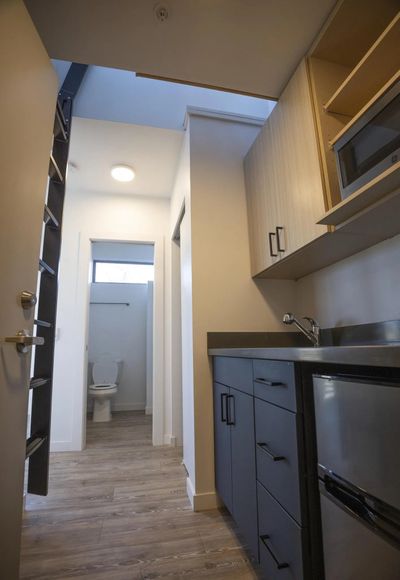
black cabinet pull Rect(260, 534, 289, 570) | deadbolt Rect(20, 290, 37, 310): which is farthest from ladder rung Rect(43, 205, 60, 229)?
black cabinet pull Rect(260, 534, 289, 570)

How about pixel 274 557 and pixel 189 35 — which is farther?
pixel 189 35

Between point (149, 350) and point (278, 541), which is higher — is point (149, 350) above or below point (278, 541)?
above

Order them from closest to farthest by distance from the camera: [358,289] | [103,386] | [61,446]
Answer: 1. [358,289]
2. [61,446]
3. [103,386]

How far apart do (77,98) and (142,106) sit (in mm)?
515

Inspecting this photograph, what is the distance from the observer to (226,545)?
4.56 ft

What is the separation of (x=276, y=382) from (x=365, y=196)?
71 cm

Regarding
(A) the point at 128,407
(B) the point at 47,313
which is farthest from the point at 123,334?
(B) the point at 47,313

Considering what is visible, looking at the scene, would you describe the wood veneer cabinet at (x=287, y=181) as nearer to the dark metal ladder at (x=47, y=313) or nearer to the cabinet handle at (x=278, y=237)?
the cabinet handle at (x=278, y=237)

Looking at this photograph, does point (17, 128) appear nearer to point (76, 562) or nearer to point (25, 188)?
point (25, 188)

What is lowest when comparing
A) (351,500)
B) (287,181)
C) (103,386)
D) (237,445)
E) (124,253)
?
(103,386)

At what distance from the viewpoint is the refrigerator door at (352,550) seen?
59 cm

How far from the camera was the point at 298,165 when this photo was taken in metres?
1.44

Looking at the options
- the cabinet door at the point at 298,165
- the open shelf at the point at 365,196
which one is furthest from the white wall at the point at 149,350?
the open shelf at the point at 365,196

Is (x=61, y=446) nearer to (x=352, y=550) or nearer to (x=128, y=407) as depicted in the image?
(x=128, y=407)
